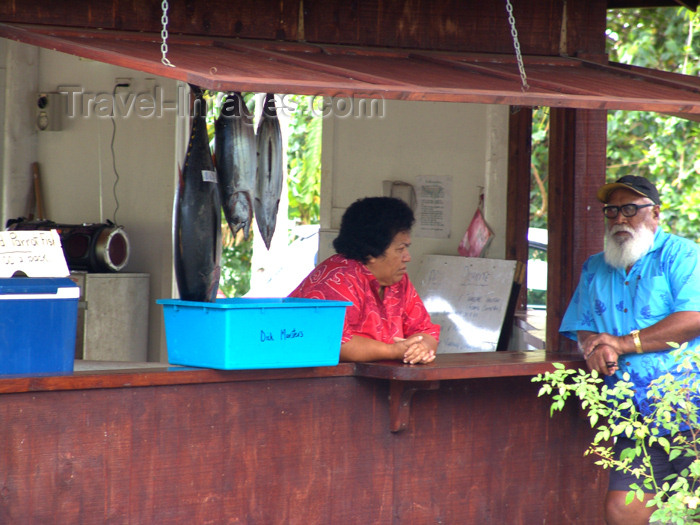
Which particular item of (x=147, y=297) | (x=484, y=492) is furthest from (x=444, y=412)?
(x=147, y=297)

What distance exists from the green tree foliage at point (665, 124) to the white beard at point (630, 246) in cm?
690

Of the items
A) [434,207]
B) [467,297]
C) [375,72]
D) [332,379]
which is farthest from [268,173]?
[434,207]

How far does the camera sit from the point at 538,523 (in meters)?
4.05

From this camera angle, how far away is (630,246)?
3.63 meters

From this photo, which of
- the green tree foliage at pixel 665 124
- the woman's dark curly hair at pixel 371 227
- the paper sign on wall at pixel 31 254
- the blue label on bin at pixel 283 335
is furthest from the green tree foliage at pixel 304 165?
the paper sign on wall at pixel 31 254

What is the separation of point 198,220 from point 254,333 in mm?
420

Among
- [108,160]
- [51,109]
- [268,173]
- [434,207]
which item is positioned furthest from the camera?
[51,109]

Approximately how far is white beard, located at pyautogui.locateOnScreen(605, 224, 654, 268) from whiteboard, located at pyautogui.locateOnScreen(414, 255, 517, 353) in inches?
51.1

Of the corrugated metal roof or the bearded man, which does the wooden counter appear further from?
the corrugated metal roof

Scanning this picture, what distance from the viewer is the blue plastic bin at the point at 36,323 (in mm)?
2936

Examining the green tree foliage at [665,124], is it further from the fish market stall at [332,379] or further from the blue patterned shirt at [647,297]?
the blue patterned shirt at [647,297]

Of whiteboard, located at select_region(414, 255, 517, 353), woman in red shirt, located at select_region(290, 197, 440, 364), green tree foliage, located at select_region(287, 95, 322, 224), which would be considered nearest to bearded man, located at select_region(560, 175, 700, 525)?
woman in red shirt, located at select_region(290, 197, 440, 364)

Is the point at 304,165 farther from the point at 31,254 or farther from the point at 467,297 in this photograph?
the point at 31,254

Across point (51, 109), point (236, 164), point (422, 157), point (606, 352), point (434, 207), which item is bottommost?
point (606, 352)
